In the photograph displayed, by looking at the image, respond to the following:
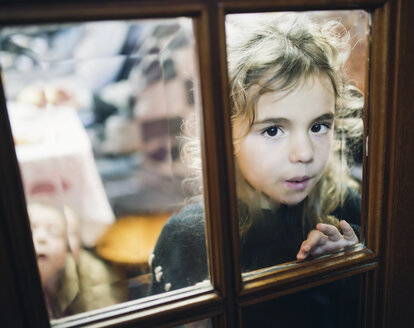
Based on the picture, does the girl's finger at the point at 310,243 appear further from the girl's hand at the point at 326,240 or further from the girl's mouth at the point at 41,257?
the girl's mouth at the point at 41,257

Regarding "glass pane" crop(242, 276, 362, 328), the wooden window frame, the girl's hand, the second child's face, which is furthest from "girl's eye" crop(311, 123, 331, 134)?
the second child's face

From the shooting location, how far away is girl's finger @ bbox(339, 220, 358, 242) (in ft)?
2.76

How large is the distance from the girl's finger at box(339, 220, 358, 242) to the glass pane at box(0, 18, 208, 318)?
1.20ft

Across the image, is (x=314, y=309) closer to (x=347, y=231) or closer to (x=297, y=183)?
(x=347, y=231)

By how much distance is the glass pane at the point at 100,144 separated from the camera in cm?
58

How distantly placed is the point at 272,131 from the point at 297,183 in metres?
0.13

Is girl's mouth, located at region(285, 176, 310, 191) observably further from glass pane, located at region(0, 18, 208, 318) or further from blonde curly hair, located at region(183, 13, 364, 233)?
glass pane, located at region(0, 18, 208, 318)

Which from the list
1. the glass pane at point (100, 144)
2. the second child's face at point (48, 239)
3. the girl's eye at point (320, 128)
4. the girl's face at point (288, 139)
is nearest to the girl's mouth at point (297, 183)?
the girl's face at point (288, 139)

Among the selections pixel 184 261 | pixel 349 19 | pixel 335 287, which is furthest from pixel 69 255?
pixel 349 19

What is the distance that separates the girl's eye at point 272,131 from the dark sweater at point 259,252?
173 mm

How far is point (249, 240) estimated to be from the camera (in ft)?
2.55

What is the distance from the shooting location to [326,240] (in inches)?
32.6

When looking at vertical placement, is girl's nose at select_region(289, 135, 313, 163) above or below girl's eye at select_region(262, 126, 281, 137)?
below

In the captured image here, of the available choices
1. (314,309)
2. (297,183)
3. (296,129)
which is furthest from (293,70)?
(314,309)
